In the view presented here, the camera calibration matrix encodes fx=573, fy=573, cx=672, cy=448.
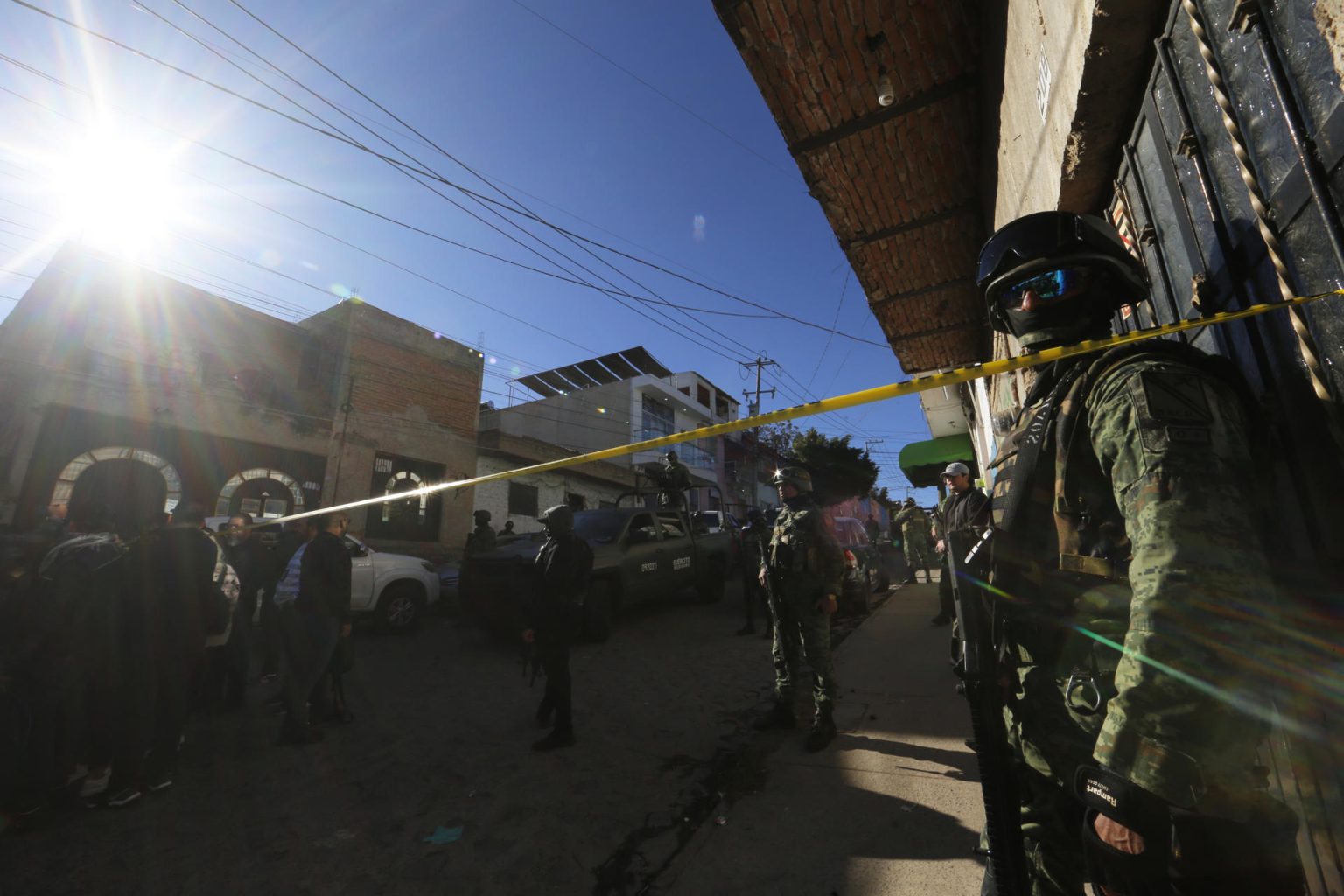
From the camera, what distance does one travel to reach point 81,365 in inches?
387

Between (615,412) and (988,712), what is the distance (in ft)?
83.6

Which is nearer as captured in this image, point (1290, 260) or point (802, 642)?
point (1290, 260)

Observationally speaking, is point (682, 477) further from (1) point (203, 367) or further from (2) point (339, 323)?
(1) point (203, 367)

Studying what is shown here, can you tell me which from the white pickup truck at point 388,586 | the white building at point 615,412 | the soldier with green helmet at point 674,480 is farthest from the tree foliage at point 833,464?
the white pickup truck at point 388,586

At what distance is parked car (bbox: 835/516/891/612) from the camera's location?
7004 mm

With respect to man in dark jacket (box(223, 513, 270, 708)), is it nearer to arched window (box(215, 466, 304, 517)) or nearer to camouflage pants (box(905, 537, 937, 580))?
arched window (box(215, 466, 304, 517))

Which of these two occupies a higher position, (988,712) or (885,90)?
(885,90)

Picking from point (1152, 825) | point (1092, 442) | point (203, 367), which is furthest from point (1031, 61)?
point (203, 367)

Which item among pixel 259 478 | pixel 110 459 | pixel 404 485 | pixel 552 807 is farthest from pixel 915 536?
pixel 110 459

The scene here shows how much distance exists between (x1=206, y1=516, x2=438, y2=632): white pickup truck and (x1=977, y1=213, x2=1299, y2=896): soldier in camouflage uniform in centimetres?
758

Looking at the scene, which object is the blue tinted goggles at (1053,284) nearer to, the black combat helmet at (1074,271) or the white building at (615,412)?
the black combat helmet at (1074,271)

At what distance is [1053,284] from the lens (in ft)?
4.81

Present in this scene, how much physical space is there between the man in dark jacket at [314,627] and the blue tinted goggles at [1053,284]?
4500 millimetres

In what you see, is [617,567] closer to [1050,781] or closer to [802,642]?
[802,642]
